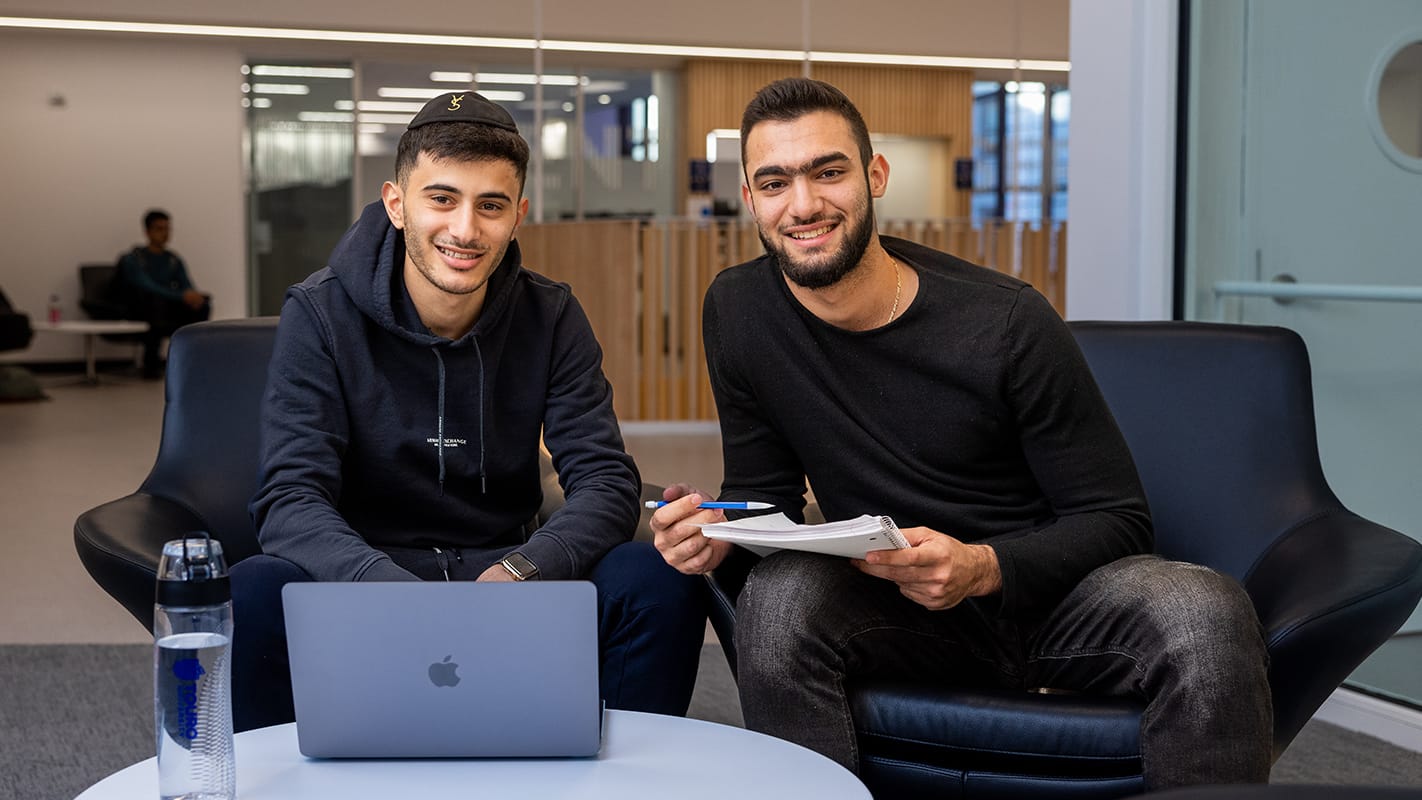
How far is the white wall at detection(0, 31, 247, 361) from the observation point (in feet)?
39.0

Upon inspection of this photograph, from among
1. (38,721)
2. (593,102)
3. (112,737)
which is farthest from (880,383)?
(593,102)

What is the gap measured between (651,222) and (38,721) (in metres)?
5.31

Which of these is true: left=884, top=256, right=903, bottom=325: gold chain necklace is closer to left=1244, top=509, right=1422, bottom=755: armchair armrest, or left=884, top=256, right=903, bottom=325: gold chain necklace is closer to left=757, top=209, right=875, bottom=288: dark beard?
left=757, top=209, right=875, bottom=288: dark beard

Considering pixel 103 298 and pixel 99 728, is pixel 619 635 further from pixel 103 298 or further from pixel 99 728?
pixel 103 298

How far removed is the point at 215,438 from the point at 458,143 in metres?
0.83

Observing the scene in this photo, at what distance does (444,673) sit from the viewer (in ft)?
4.82

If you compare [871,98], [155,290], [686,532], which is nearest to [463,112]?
[686,532]

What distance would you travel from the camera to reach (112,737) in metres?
2.91

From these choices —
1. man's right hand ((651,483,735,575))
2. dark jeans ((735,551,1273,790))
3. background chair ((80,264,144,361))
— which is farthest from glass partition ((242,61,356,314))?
dark jeans ((735,551,1273,790))

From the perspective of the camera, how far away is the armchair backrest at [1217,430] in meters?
2.34

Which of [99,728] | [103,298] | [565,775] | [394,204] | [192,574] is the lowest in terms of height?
[99,728]

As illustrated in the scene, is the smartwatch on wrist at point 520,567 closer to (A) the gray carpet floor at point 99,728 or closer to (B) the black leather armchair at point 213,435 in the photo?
(B) the black leather armchair at point 213,435

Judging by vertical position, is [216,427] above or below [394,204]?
below

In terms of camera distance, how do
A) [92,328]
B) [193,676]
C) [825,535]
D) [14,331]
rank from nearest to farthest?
1. [193,676]
2. [825,535]
3. [14,331]
4. [92,328]
